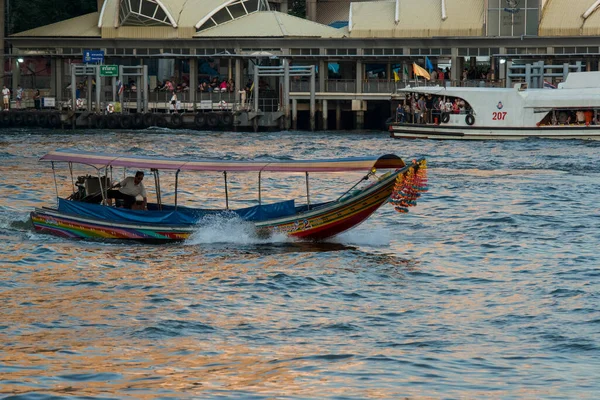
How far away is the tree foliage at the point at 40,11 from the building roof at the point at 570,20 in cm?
3687

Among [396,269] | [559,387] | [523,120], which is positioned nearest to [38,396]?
[559,387]

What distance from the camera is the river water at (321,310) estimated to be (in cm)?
1652

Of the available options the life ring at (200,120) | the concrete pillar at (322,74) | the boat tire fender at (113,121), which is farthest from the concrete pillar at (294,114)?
the boat tire fender at (113,121)

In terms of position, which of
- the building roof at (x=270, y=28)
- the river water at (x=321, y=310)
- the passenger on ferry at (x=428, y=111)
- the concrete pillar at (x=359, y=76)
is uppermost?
the building roof at (x=270, y=28)

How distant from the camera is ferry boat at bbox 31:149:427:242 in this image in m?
26.5

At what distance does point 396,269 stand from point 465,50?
185 ft

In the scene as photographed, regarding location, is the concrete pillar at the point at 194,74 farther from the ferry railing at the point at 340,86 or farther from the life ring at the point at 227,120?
the ferry railing at the point at 340,86

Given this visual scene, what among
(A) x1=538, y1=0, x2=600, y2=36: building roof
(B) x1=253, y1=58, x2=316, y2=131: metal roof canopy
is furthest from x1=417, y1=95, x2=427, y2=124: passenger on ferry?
(A) x1=538, y1=0, x2=600, y2=36: building roof

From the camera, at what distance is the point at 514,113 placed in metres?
62.2

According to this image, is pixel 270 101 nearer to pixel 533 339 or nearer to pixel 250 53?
pixel 250 53

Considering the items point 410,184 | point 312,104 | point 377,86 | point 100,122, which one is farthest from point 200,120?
point 410,184

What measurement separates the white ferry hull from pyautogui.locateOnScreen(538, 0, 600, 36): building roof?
18.5 meters

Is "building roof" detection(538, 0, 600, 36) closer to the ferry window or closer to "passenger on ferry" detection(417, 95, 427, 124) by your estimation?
the ferry window

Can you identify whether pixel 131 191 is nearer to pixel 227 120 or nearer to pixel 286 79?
pixel 227 120
